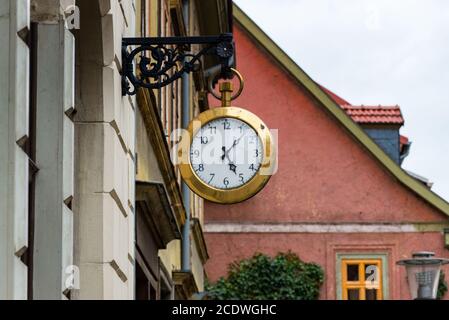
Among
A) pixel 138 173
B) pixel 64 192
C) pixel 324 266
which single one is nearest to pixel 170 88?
pixel 138 173

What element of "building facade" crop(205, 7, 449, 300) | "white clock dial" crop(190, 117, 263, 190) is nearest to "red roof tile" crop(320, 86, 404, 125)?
"building facade" crop(205, 7, 449, 300)

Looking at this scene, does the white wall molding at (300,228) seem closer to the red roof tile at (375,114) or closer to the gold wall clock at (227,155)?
the red roof tile at (375,114)

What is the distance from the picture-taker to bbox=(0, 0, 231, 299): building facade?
7.79 m

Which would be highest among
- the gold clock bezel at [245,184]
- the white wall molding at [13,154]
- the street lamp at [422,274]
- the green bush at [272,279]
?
the green bush at [272,279]

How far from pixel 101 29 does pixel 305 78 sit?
25.7m

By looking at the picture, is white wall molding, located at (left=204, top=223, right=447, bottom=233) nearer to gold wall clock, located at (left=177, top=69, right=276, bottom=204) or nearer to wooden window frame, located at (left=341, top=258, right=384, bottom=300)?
wooden window frame, located at (left=341, top=258, right=384, bottom=300)

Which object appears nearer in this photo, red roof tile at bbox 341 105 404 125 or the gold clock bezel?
the gold clock bezel

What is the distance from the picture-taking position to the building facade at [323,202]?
119 feet

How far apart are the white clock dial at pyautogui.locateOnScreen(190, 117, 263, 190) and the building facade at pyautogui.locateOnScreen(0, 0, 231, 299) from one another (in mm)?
566

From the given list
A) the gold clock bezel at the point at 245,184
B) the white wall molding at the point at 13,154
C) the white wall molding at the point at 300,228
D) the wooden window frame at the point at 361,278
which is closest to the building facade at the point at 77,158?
the white wall molding at the point at 13,154

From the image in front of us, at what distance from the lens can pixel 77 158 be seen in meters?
10.9

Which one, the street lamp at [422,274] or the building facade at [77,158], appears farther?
the street lamp at [422,274]

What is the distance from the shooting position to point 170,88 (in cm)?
1975

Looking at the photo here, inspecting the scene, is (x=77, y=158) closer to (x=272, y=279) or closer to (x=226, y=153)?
(x=226, y=153)
